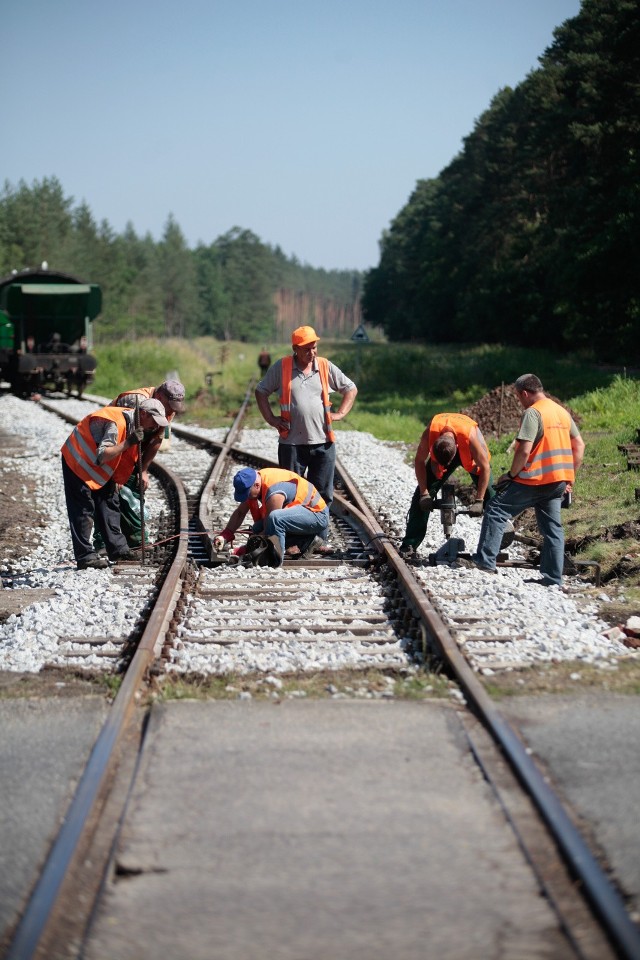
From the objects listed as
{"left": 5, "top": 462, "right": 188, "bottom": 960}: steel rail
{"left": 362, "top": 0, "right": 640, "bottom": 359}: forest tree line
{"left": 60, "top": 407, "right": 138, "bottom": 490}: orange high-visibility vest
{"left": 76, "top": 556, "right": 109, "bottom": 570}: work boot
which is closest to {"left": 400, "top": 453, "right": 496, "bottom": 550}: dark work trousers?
{"left": 60, "top": 407, "right": 138, "bottom": 490}: orange high-visibility vest

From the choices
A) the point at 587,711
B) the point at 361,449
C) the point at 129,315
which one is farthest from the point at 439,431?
the point at 129,315

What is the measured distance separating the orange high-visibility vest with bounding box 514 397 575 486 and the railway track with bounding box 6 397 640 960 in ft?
3.81

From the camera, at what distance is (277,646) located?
19.6 ft

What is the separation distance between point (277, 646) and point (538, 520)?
2963 mm

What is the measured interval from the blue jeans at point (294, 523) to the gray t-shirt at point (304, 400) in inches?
27.4

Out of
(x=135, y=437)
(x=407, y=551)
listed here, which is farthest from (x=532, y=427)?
(x=135, y=437)

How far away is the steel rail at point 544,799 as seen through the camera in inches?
118

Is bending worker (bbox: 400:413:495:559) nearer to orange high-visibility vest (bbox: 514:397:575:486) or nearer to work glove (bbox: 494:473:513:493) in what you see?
work glove (bbox: 494:473:513:493)

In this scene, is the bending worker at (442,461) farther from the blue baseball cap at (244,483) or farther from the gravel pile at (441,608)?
the blue baseball cap at (244,483)

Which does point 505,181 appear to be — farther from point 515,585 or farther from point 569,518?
point 515,585

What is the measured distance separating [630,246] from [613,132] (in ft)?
15.8

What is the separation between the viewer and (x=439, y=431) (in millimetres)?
8453

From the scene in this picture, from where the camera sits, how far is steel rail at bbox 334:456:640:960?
2.99 m

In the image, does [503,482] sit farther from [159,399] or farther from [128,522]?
[128,522]
